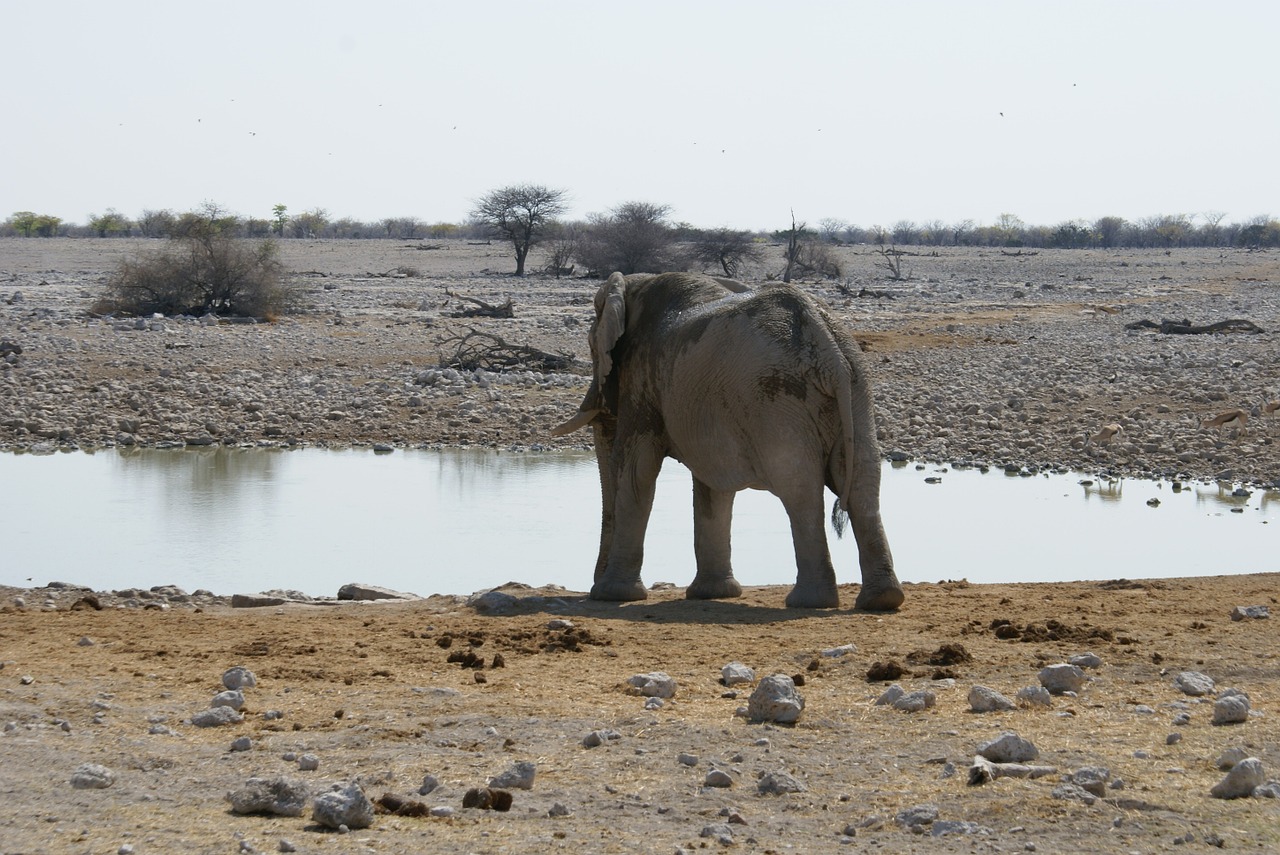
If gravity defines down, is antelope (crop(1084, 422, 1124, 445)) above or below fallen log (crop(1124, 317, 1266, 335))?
below

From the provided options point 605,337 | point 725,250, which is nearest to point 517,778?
point 605,337

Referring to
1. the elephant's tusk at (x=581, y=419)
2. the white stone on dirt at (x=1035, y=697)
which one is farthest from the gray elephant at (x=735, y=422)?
the white stone on dirt at (x=1035, y=697)

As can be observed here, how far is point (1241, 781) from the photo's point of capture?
16.3ft

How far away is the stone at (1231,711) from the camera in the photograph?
5953 mm

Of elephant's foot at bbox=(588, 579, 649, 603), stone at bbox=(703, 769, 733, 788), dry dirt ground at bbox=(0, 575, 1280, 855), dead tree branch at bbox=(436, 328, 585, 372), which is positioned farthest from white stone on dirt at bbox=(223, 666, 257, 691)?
dead tree branch at bbox=(436, 328, 585, 372)

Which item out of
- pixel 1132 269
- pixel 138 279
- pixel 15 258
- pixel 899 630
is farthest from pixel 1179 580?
pixel 15 258

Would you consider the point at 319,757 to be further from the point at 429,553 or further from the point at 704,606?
the point at 429,553

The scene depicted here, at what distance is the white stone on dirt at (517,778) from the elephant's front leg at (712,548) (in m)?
4.45

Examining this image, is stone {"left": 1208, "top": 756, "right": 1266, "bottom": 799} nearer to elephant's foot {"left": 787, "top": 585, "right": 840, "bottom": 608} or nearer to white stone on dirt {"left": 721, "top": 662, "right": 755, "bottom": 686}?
white stone on dirt {"left": 721, "top": 662, "right": 755, "bottom": 686}

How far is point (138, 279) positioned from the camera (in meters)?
30.6

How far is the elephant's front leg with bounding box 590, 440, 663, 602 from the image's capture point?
975 cm

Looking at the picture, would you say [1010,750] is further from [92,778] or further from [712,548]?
[712,548]

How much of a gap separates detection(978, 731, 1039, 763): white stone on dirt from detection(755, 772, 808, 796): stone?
0.69m

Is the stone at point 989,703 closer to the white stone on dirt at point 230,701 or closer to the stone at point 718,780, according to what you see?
the stone at point 718,780
